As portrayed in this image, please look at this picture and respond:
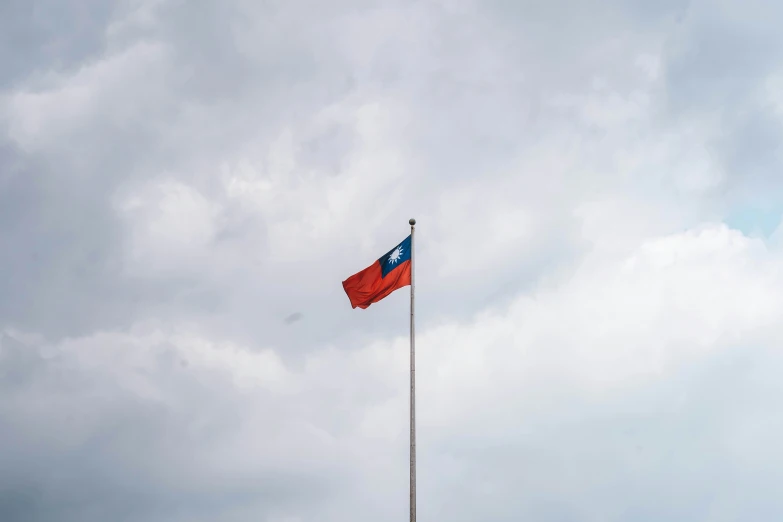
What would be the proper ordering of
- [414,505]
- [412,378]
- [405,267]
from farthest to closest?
[405,267], [412,378], [414,505]

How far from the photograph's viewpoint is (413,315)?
4922cm

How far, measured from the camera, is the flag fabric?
52156 millimetres

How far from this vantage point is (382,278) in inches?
2067

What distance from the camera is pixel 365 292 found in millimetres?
52875

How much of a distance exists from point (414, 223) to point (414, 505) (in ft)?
56.0

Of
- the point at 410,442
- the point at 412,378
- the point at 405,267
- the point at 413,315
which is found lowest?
the point at 410,442

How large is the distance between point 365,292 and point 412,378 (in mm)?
7505

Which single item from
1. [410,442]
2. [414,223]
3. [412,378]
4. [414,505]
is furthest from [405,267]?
[414,505]

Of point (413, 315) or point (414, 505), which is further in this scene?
point (413, 315)

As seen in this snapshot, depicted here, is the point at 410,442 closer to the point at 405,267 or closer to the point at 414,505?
the point at 414,505

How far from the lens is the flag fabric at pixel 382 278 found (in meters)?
52.2

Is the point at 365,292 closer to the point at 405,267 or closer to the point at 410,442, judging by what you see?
the point at 405,267

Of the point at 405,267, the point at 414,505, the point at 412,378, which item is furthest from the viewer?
the point at 405,267

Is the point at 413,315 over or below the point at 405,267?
below
